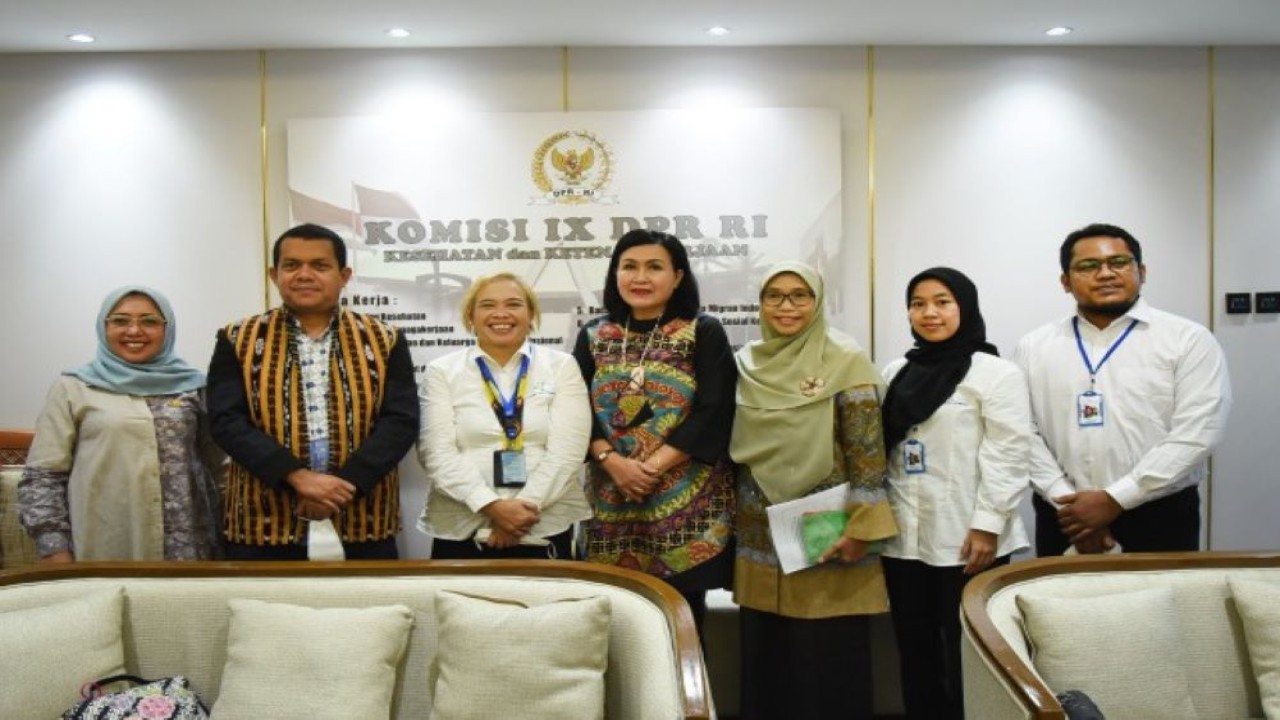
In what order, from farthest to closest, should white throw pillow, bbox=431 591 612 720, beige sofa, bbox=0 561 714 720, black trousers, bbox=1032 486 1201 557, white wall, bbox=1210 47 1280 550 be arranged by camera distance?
white wall, bbox=1210 47 1280 550 → black trousers, bbox=1032 486 1201 557 → beige sofa, bbox=0 561 714 720 → white throw pillow, bbox=431 591 612 720

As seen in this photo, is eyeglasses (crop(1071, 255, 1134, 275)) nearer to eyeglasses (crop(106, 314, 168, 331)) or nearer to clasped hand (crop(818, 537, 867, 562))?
clasped hand (crop(818, 537, 867, 562))

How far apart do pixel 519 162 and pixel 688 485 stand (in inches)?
77.1

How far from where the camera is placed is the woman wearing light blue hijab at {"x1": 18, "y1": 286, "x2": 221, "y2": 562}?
2.80m

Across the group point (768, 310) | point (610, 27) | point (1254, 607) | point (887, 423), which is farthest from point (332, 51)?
point (1254, 607)

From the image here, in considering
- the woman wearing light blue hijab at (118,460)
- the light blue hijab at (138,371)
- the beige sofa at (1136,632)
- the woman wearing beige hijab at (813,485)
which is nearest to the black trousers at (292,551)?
the woman wearing light blue hijab at (118,460)

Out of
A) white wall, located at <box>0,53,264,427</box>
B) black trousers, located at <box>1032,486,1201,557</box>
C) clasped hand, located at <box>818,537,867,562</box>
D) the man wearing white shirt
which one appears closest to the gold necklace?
clasped hand, located at <box>818,537,867,562</box>

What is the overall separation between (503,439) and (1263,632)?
2.10 m

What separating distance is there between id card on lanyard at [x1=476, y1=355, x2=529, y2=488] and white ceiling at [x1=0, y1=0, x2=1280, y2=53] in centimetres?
159

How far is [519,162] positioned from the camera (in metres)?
4.04

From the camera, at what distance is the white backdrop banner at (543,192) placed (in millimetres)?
4023

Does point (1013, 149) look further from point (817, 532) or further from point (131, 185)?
point (131, 185)

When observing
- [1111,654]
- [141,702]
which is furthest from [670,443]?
[141,702]

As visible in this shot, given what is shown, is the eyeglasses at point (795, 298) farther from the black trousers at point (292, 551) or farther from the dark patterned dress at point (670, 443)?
the black trousers at point (292, 551)

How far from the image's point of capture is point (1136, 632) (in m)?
2.15
